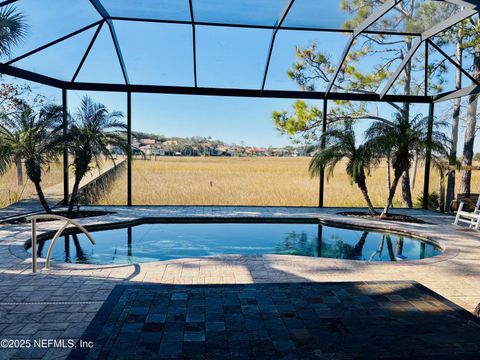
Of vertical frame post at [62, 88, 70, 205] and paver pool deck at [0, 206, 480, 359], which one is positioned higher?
vertical frame post at [62, 88, 70, 205]

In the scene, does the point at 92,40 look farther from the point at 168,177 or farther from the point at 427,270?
the point at 168,177

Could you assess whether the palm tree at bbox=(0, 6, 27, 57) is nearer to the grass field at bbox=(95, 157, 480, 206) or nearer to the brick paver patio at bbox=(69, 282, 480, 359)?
the grass field at bbox=(95, 157, 480, 206)

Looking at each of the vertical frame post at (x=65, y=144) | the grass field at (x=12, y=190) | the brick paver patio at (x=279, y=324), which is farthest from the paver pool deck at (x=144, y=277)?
the grass field at (x=12, y=190)

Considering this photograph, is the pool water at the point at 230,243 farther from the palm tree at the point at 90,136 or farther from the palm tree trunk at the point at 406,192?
the palm tree trunk at the point at 406,192

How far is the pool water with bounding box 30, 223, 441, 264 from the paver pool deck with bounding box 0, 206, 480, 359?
0.70m

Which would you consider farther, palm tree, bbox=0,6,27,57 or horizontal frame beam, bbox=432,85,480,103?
horizontal frame beam, bbox=432,85,480,103

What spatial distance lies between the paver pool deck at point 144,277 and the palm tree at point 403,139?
2516 millimetres

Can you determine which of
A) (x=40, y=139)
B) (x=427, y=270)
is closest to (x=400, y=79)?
(x=427, y=270)

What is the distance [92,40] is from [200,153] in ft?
81.3

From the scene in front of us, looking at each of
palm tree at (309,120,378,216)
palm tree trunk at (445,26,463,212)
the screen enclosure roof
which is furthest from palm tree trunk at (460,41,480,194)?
palm tree at (309,120,378,216)

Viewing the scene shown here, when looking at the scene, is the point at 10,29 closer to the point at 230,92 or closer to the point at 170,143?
the point at 230,92

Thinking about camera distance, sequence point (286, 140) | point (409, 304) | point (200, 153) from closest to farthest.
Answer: point (409, 304)
point (286, 140)
point (200, 153)

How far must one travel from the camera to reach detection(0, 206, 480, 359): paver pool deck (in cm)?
305

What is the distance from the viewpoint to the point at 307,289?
374cm
